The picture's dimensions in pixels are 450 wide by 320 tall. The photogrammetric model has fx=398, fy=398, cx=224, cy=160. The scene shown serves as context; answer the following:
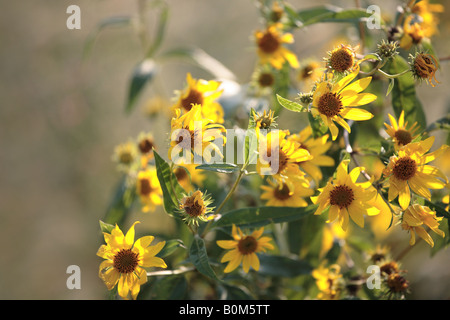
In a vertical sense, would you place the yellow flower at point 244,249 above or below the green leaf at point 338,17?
below

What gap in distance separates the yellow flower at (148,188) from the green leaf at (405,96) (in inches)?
19.6

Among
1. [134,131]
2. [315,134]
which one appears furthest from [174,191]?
[134,131]

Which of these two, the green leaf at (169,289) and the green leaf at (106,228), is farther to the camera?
the green leaf at (169,289)

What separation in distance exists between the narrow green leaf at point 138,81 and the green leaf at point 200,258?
48 cm

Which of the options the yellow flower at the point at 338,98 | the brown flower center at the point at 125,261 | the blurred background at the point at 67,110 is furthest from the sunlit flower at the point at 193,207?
the blurred background at the point at 67,110

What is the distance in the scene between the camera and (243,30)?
85.2 inches

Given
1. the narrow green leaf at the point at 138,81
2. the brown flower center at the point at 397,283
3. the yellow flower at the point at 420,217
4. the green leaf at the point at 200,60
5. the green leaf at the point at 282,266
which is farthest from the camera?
the green leaf at the point at 200,60

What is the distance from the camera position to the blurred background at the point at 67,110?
6.48 ft

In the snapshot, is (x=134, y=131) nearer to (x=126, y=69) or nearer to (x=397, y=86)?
(x=126, y=69)

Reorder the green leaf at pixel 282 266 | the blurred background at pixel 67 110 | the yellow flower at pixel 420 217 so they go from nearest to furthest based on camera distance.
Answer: the yellow flower at pixel 420 217 < the green leaf at pixel 282 266 < the blurred background at pixel 67 110

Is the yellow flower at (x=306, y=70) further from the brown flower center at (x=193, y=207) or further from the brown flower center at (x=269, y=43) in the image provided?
the brown flower center at (x=193, y=207)

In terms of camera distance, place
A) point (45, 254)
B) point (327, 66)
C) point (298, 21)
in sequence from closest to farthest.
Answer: point (327, 66) < point (298, 21) < point (45, 254)

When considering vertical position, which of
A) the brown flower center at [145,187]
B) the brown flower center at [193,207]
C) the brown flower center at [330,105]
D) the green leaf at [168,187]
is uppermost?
the brown flower center at [330,105]
